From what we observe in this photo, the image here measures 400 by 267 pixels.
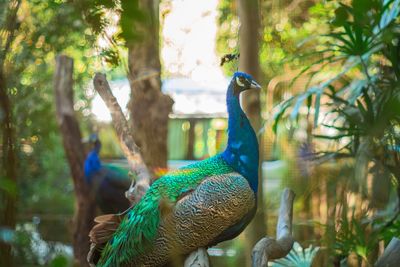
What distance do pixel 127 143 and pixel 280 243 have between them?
0.80 meters

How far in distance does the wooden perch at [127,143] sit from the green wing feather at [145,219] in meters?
0.37

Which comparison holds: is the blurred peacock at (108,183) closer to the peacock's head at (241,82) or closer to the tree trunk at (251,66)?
the tree trunk at (251,66)

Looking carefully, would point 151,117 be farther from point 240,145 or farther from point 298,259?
point 240,145

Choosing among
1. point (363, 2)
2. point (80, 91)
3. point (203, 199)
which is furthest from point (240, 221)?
point (80, 91)

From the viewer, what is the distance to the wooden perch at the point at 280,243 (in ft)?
6.67

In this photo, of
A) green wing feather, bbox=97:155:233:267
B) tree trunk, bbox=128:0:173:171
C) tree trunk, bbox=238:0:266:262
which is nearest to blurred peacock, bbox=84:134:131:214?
tree trunk, bbox=128:0:173:171

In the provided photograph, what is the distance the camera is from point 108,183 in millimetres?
5309

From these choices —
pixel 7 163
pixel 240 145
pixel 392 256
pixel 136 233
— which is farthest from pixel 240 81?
pixel 7 163

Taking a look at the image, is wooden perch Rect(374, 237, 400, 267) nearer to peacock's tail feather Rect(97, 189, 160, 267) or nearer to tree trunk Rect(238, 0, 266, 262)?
tree trunk Rect(238, 0, 266, 262)

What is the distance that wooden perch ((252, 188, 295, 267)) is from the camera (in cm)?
203

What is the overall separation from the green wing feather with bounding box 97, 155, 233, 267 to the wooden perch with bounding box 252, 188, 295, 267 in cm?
29

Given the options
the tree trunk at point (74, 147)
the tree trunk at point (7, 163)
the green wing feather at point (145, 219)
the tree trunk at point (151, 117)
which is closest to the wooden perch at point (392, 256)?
the green wing feather at point (145, 219)

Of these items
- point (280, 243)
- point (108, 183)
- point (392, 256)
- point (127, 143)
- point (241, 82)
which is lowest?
point (108, 183)

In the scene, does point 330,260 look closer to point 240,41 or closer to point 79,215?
point 240,41
